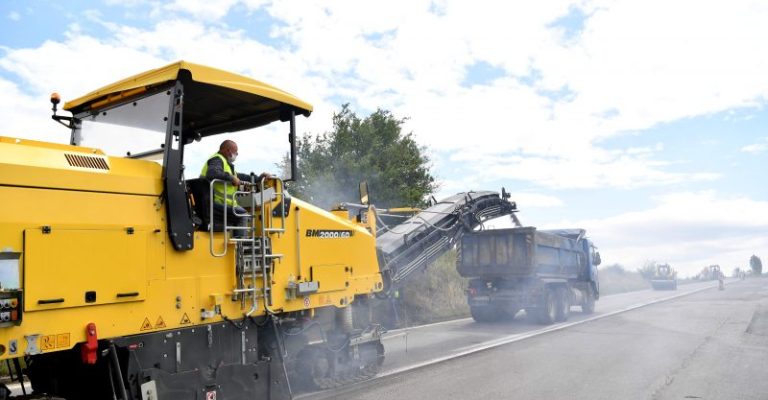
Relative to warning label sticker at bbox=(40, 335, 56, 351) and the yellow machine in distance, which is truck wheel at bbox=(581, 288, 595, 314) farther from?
warning label sticker at bbox=(40, 335, 56, 351)

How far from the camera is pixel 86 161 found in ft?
14.0

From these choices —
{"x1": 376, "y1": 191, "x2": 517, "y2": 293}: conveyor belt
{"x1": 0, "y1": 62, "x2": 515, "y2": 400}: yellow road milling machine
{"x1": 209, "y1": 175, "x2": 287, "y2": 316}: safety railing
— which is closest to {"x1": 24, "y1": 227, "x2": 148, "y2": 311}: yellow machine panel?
{"x1": 0, "y1": 62, "x2": 515, "y2": 400}: yellow road milling machine

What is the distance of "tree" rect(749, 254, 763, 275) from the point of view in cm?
8200

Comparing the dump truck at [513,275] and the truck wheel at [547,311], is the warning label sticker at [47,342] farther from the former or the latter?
the truck wheel at [547,311]

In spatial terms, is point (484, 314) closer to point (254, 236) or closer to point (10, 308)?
point (254, 236)

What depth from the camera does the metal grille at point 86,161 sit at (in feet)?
13.7

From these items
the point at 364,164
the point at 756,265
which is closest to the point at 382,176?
the point at 364,164

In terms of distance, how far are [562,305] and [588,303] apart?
3.18 m

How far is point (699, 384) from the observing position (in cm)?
717

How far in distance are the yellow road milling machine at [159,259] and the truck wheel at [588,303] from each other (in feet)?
43.8

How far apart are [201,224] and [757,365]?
26.5 feet

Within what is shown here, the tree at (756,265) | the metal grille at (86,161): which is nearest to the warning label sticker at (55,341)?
the metal grille at (86,161)

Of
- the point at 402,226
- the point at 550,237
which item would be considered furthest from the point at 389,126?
the point at 402,226

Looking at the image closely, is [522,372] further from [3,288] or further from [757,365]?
[3,288]
